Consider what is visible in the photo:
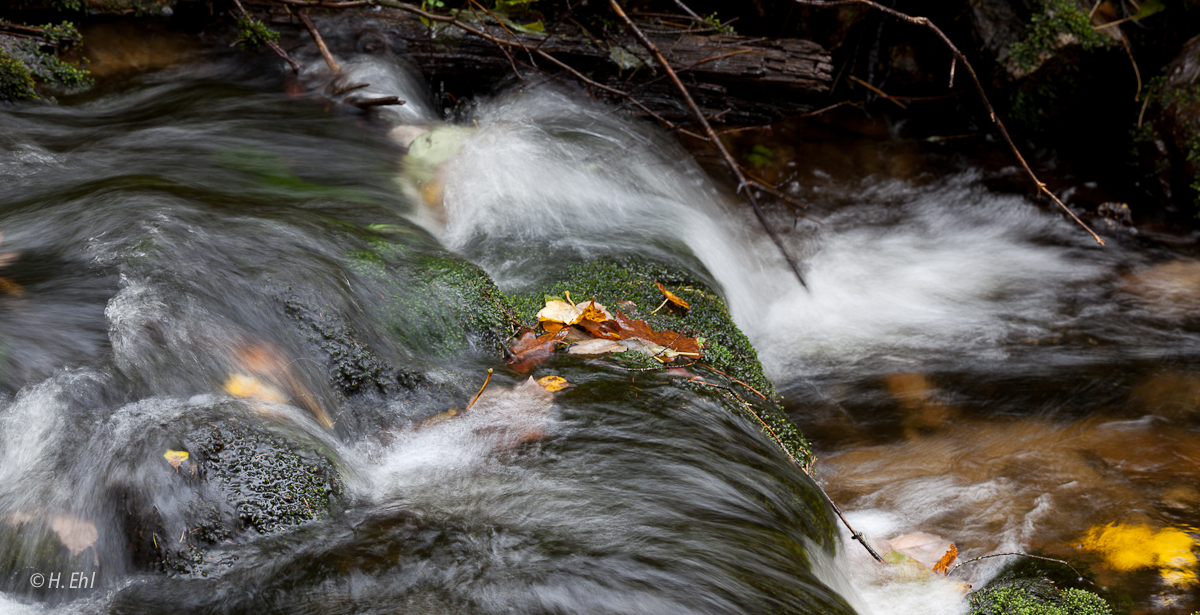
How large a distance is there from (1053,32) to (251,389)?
624cm

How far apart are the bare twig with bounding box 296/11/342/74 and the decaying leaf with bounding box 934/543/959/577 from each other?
452 cm

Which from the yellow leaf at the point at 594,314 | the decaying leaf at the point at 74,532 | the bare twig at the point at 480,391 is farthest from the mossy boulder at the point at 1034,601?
the decaying leaf at the point at 74,532

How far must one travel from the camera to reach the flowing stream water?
80.6 inches

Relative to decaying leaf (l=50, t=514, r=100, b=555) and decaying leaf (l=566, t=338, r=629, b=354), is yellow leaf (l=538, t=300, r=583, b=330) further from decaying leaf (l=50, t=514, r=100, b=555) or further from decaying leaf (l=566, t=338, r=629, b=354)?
decaying leaf (l=50, t=514, r=100, b=555)

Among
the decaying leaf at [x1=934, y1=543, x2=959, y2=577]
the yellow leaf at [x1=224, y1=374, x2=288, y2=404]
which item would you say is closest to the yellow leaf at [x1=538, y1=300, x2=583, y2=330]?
the yellow leaf at [x1=224, y1=374, x2=288, y2=404]

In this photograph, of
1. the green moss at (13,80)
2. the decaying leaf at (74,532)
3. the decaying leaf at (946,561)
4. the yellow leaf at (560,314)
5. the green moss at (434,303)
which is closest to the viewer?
the decaying leaf at (74,532)

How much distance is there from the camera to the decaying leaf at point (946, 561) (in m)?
2.80

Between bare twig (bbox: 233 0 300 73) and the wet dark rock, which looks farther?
the wet dark rock

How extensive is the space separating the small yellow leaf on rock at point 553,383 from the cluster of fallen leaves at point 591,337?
0.44 ft

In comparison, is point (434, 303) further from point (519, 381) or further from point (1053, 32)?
point (1053, 32)

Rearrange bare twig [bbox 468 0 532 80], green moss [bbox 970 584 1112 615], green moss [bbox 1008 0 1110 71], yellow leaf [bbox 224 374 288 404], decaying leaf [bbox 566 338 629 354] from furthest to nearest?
1. green moss [bbox 1008 0 1110 71]
2. bare twig [bbox 468 0 532 80]
3. decaying leaf [bbox 566 338 629 354]
4. green moss [bbox 970 584 1112 615]
5. yellow leaf [bbox 224 374 288 404]


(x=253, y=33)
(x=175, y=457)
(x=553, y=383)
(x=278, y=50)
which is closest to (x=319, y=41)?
(x=278, y=50)

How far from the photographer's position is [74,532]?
1.98 meters

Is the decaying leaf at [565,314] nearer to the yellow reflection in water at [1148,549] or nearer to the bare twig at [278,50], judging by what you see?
the yellow reflection in water at [1148,549]
